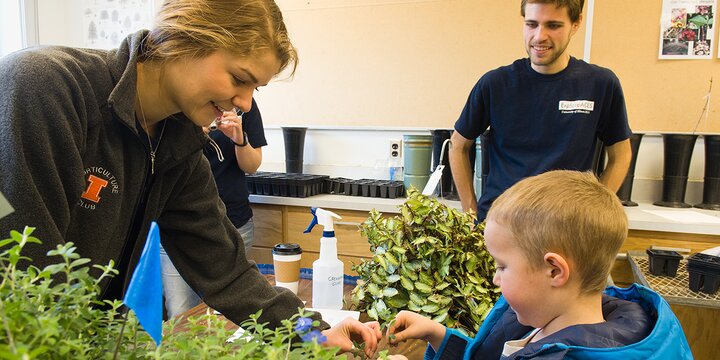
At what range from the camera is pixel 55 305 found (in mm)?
457

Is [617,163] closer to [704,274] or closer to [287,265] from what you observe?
[704,274]

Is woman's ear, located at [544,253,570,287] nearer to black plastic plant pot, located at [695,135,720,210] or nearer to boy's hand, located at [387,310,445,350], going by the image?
boy's hand, located at [387,310,445,350]

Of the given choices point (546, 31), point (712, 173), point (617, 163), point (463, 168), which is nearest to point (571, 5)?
point (546, 31)

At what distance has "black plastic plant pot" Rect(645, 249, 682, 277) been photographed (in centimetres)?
163

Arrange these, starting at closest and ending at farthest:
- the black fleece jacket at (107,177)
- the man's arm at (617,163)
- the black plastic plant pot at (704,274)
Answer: the black fleece jacket at (107,177) < the black plastic plant pot at (704,274) < the man's arm at (617,163)

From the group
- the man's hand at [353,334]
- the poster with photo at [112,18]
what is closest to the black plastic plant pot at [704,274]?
the man's hand at [353,334]

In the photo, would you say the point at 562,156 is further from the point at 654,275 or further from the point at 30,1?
the point at 30,1

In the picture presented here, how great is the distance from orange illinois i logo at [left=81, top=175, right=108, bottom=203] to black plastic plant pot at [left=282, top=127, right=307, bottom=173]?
226 cm

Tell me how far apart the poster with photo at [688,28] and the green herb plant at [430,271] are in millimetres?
2162

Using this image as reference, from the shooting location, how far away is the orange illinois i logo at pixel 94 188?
92 centimetres

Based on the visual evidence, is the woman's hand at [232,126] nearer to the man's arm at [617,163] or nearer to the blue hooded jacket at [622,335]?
the blue hooded jacket at [622,335]

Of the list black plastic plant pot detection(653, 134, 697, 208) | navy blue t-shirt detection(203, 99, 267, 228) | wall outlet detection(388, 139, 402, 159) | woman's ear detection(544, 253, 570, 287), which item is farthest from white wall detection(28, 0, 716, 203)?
woman's ear detection(544, 253, 570, 287)

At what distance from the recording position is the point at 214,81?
0.93m

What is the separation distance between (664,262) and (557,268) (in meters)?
0.97
